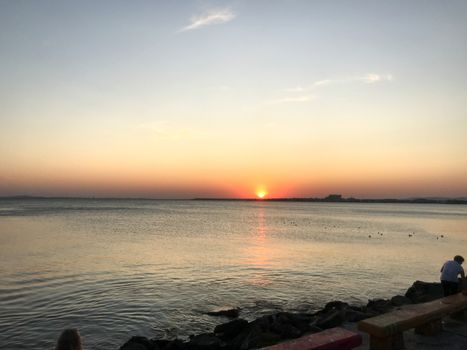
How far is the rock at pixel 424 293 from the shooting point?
53.0ft

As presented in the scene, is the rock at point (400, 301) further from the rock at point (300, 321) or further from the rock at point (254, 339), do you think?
the rock at point (254, 339)

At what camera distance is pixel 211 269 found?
24703 mm

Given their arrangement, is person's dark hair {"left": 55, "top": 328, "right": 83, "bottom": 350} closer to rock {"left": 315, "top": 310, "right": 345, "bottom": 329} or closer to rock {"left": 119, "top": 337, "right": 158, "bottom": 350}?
rock {"left": 119, "top": 337, "right": 158, "bottom": 350}

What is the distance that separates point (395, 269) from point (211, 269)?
12.9 m

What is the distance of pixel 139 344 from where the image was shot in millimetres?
10453

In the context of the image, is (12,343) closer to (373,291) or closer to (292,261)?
(373,291)

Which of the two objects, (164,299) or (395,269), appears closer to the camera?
(164,299)

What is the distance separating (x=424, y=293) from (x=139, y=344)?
43.4ft

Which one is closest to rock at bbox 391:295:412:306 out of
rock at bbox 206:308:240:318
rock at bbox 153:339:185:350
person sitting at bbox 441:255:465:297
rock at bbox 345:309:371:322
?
rock at bbox 345:309:371:322

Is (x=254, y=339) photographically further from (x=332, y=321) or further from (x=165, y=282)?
(x=165, y=282)

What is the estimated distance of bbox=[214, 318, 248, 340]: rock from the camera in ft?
39.6

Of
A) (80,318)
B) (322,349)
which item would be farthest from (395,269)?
(322,349)

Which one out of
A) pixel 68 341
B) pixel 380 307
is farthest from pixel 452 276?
pixel 68 341

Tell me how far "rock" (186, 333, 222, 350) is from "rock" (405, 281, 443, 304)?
9570 millimetres
